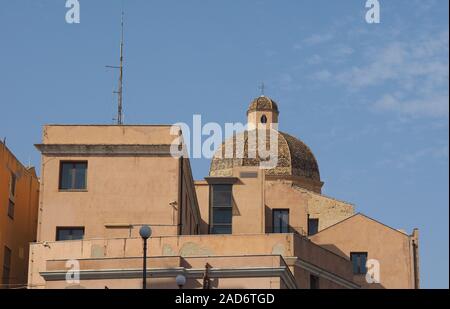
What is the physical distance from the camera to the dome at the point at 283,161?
84.2 metres

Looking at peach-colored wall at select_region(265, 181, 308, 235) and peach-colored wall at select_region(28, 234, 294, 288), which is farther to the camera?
peach-colored wall at select_region(265, 181, 308, 235)

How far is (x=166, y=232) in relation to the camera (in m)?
48.7

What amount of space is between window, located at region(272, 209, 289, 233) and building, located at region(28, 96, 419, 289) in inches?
111

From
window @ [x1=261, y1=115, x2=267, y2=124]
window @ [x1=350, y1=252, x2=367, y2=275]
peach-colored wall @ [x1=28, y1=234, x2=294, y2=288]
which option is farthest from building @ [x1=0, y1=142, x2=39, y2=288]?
window @ [x1=261, y1=115, x2=267, y2=124]

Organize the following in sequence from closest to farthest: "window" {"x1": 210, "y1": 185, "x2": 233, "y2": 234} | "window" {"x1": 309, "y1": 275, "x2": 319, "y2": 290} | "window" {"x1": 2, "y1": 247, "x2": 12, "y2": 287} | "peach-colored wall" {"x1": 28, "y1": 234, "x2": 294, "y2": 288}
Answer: "peach-colored wall" {"x1": 28, "y1": 234, "x2": 294, "y2": 288}, "window" {"x1": 2, "y1": 247, "x2": 12, "y2": 287}, "window" {"x1": 309, "y1": 275, "x2": 319, "y2": 290}, "window" {"x1": 210, "y1": 185, "x2": 233, "y2": 234}

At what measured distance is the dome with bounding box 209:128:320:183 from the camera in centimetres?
8425

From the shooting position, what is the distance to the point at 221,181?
60.8m

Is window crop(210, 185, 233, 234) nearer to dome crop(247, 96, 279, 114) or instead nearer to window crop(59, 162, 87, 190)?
window crop(59, 162, 87, 190)

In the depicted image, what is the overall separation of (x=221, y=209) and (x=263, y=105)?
29.6m

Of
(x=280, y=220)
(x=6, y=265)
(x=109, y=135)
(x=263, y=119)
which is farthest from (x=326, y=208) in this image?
(x=6, y=265)

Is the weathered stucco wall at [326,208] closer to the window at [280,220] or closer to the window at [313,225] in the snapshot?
the window at [313,225]

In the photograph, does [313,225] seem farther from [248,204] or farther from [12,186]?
[12,186]
